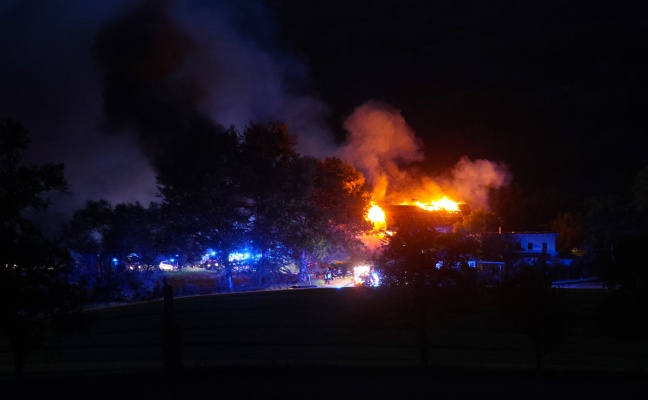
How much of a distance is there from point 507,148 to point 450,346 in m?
84.5

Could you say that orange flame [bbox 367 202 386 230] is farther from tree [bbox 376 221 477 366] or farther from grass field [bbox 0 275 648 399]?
tree [bbox 376 221 477 366]

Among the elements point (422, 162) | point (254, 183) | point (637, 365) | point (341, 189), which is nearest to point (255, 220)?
point (254, 183)

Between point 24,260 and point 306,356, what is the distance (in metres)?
11.1

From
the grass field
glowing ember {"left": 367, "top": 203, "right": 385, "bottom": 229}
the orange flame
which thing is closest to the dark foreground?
the grass field

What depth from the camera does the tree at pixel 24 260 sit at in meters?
19.0

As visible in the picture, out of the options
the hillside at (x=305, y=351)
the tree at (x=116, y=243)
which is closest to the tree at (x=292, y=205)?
the tree at (x=116, y=243)

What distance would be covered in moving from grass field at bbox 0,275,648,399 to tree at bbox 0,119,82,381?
1.31 metres

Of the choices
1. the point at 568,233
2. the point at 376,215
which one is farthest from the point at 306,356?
the point at 568,233

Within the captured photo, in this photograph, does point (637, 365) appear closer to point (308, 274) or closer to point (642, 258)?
point (642, 258)

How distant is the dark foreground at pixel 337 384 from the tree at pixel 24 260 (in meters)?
1.76

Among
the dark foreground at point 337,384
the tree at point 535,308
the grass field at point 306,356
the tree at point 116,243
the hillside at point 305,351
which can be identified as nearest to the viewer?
the dark foreground at point 337,384

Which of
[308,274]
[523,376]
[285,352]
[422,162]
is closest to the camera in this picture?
[523,376]

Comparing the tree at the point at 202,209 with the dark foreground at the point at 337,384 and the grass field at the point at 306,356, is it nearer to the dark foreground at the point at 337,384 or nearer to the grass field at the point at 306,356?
the grass field at the point at 306,356

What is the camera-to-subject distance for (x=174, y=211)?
161ft
